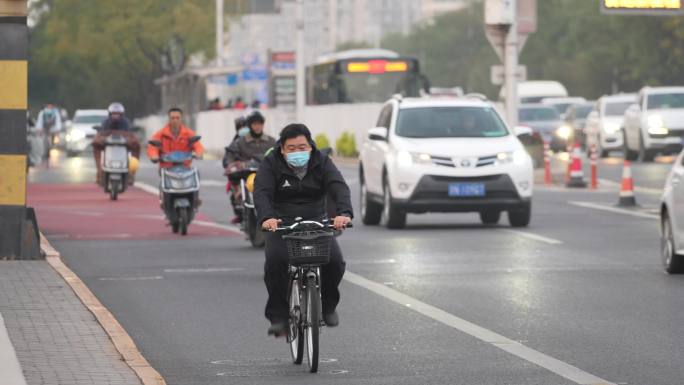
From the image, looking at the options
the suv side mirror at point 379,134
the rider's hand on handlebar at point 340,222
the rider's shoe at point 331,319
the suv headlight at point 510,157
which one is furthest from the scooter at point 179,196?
the rider's hand on handlebar at point 340,222

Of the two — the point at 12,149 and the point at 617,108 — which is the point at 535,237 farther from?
the point at 617,108

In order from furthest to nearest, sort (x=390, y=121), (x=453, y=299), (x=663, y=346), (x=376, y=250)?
(x=390, y=121) < (x=376, y=250) < (x=453, y=299) < (x=663, y=346)

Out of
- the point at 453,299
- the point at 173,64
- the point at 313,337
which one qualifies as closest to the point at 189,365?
the point at 313,337

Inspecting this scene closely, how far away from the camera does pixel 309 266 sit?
37.1ft

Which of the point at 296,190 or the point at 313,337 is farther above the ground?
the point at 296,190

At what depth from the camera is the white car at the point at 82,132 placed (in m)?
66.2

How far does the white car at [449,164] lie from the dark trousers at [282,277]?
510 inches

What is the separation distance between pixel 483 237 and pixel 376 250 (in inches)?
90.9

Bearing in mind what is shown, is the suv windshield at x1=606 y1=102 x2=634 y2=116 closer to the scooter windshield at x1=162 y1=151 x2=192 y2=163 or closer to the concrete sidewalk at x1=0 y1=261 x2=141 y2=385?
the scooter windshield at x1=162 y1=151 x2=192 y2=163

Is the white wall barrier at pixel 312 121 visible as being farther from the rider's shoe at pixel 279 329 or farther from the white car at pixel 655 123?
the rider's shoe at pixel 279 329

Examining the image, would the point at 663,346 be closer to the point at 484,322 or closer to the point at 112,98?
the point at 484,322

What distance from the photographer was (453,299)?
51.3 feet

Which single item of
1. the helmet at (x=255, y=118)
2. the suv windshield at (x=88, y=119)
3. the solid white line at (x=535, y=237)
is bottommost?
the solid white line at (x=535, y=237)

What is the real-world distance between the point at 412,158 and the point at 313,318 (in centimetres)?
1389
